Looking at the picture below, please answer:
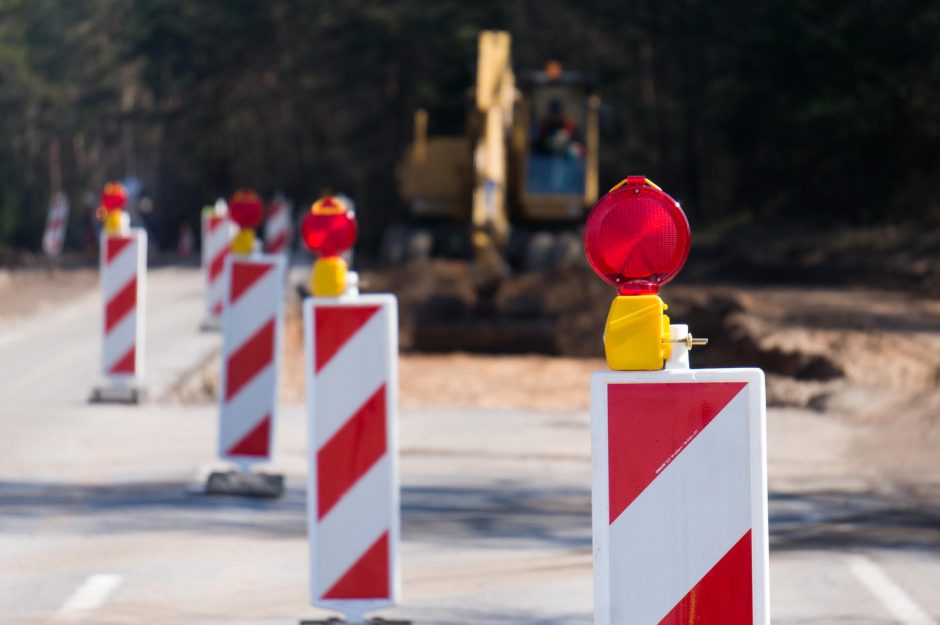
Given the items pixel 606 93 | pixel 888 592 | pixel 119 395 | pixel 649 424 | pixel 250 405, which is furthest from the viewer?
pixel 606 93

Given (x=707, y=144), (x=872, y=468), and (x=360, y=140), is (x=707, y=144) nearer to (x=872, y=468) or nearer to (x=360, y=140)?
(x=360, y=140)

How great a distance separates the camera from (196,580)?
757 centimetres

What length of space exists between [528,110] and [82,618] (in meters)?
22.8

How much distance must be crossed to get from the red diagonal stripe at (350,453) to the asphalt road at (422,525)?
757 millimetres

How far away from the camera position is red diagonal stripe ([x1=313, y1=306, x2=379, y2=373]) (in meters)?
6.51

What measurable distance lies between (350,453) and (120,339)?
279 inches

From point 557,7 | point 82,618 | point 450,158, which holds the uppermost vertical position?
point 557,7

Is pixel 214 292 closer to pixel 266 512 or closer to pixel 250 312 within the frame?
pixel 250 312

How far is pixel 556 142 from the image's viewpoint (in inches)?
1118

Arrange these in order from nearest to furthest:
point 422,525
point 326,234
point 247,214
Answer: point 326,234, point 422,525, point 247,214

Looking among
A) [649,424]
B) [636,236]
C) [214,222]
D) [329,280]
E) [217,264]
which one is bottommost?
[649,424]

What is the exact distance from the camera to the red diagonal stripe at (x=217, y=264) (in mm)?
19109

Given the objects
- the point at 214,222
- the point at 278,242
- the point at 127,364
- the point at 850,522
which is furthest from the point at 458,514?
the point at 278,242

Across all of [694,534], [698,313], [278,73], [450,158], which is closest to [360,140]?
[278,73]
